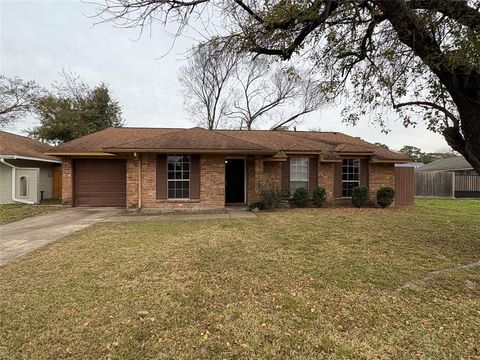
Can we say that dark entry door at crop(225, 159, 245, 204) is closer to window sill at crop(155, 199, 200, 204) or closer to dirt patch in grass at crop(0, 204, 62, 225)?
window sill at crop(155, 199, 200, 204)

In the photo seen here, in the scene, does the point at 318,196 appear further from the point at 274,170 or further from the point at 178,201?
the point at 178,201

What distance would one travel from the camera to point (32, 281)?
4457 mm

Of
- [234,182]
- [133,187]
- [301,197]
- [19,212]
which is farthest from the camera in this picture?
[234,182]

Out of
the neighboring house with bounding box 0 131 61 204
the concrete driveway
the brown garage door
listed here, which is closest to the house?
the brown garage door

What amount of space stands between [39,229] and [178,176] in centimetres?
521

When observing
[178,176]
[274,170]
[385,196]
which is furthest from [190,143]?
[385,196]

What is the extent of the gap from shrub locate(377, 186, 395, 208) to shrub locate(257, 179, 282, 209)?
4865 mm

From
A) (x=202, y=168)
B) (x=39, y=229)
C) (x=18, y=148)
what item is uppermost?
(x=18, y=148)

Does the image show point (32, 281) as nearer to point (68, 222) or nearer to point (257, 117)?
point (68, 222)

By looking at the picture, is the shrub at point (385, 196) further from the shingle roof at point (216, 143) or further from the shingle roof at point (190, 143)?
the shingle roof at point (190, 143)

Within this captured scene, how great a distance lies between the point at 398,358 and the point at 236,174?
12127 millimetres

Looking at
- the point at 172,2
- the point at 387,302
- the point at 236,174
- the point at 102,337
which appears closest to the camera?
the point at 102,337

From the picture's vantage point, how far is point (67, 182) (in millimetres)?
13820

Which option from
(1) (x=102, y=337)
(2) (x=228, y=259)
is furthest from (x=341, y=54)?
(1) (x=102, y=337)
